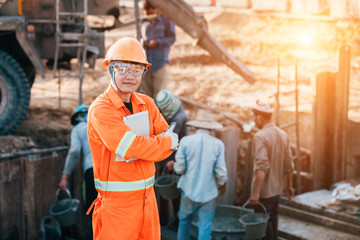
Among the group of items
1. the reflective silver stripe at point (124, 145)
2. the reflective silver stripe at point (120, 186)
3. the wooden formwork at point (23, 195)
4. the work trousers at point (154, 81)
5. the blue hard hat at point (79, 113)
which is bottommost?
the wooden formwork at point (23, 195)

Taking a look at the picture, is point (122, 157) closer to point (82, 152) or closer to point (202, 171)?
A: point (202, 171)

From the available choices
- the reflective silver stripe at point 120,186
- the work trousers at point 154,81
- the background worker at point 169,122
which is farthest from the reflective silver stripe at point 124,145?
the work trousers at point 154,81

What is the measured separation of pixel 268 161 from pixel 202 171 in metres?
0.81

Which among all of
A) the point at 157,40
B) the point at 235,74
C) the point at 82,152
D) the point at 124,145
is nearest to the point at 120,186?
the point at 124,145

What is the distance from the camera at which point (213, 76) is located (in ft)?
40.2

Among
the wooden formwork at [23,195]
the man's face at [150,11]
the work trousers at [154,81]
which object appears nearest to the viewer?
the wooden formwork at [23,195]

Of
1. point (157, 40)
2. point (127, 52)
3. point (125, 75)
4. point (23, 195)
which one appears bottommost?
point (23, 195)

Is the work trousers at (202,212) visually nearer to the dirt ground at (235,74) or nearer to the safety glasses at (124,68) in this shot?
the safety glasses at (124,68)

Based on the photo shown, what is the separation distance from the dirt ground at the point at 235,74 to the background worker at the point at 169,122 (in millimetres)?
2541

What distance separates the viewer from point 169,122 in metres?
6.17

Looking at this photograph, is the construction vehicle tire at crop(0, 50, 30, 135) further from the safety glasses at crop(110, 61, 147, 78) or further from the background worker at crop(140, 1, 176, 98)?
the safety glasses at crop(110, 61, 147, 78)

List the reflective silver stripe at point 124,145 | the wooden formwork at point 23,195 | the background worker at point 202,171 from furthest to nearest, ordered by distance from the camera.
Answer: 1. the wooden formwork at point 23,195
2. the background worker at point 202,171
3. the reflective silver stripe at point 124,145

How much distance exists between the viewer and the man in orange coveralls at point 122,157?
3.20 meters

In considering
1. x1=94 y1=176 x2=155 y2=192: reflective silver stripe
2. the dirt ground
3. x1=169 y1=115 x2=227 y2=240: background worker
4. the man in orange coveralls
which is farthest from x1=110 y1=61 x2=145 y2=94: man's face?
the dirt ground
